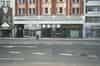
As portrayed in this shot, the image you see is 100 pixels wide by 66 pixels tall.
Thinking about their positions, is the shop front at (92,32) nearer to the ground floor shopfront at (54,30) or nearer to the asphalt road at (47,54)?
the ground floor shopfront at (54,30)

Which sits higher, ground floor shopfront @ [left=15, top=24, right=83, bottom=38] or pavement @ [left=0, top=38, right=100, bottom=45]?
ground floor shopfront @ [left=15, top=24, right=83, bottom=38]

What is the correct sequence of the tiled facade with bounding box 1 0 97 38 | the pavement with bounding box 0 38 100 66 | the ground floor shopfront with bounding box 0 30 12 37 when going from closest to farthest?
1. the ground floor shopfront with bounding box 0 30 12 37
2. the tiled facade with bounding box 1 0 97 38
3. the pavement with bounding box 0 38 100 66

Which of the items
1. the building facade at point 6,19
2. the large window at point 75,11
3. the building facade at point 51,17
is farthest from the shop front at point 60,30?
the building facade at point 6,19

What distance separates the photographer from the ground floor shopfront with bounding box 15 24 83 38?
Result: 1.35 metres

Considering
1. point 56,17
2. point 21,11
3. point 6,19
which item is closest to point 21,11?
point 21,11

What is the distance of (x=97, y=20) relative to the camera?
1.39m

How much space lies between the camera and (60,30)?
142 cm

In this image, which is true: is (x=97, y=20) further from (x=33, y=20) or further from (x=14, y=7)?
(x=14, y=7)

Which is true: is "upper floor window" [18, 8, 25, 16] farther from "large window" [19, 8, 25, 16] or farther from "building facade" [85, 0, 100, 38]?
"building facade" [85, 0, 100, 38]

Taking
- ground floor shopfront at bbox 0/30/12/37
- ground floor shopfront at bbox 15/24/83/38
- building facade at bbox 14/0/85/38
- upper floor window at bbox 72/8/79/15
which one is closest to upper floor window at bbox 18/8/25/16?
building facade at bbox 14/0/85/38

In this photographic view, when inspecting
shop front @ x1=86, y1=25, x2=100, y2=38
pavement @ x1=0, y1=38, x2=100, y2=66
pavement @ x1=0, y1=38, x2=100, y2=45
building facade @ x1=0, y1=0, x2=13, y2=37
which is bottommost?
pavement @ x1=0, y1=38, x2=100, y2=66

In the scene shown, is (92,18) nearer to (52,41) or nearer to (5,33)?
(52,41)

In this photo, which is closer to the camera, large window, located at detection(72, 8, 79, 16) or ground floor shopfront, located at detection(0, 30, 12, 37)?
ground floor shopfront, located at detection(0, 30, 12, 37)

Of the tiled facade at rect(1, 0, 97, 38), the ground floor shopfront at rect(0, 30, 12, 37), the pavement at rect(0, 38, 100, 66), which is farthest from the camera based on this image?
the pavement at rect(0, 38, 100, 66)
